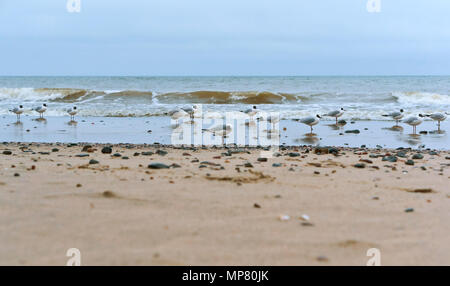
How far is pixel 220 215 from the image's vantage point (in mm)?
3492

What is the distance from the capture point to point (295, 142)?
34.8 ft

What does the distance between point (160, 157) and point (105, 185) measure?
2.50 meters

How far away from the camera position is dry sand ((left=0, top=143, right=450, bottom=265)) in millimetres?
2758

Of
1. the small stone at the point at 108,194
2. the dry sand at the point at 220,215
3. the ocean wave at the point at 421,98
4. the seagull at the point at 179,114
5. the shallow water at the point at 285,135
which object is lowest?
the shallow water at the point at 285,135

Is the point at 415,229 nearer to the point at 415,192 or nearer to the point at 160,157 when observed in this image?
the point at 415,192

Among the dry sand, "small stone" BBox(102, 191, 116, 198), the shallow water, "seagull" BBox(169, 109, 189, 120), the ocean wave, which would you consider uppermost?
the ocean wave

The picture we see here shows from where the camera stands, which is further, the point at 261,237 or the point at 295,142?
the point at 295,142

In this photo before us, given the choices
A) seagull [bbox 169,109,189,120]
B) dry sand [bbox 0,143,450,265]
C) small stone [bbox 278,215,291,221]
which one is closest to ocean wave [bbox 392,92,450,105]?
seagull [bbox 169,109,189,120]

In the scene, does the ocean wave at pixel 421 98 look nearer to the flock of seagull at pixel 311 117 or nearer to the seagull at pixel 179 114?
the flock of seagull at pixel 311 117

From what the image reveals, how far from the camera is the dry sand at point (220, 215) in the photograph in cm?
276

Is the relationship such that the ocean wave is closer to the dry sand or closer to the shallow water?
the shallow water

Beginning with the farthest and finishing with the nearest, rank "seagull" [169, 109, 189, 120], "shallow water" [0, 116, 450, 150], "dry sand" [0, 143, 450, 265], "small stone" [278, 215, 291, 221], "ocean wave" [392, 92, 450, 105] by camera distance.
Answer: "ocean wave" [392, 92, 450, 105], "seagull" [169, 109, 189, 120], "shallow water" [0, 116, 450, 150], "small stone" [278, 215, 291, 221], "dry sand" [0, 143, 450, 265]

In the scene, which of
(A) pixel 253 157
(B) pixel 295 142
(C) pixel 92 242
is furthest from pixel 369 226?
(B) pixel 295 142

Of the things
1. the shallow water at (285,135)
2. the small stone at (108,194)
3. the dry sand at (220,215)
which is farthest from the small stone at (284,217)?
the shallow water at (285,135)
